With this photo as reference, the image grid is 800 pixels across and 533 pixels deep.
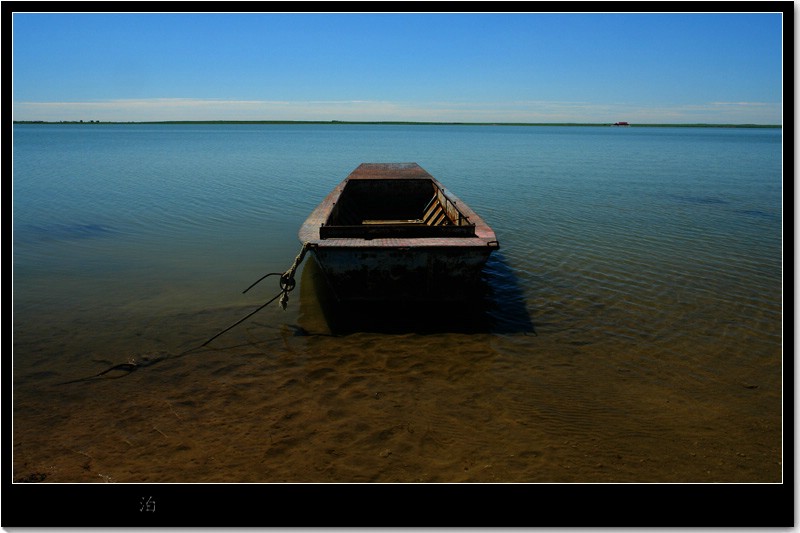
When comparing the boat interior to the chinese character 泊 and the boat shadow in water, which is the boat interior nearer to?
the boat shadow in water

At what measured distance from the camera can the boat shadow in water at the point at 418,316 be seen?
7016 millimetres

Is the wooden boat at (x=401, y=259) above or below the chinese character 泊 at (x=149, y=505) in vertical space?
above

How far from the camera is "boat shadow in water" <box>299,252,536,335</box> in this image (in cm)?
702

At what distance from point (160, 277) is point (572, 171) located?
2436 centimetres

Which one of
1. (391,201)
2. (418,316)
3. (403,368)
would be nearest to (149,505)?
(403,368)

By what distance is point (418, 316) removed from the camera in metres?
7.32

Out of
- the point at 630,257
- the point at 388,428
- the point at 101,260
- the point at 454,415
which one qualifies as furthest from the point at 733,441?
the point at 101,260

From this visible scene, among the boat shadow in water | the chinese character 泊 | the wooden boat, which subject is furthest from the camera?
the boat shadow in water

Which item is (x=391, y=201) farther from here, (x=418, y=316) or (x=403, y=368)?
(x=403, y=368)

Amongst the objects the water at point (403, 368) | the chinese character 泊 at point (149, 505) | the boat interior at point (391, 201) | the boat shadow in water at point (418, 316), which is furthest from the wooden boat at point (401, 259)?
the boat interior at point (391, 201)

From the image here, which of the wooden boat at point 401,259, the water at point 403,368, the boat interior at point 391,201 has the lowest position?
the water at point 403,368

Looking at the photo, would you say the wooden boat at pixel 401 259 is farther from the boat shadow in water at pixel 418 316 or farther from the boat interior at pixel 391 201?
the boat interior at pixel 391 201

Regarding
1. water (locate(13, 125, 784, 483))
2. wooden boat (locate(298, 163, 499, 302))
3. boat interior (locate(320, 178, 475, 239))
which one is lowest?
water (locate(13, 125, 784, 483))

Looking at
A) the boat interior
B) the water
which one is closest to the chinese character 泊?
the water
